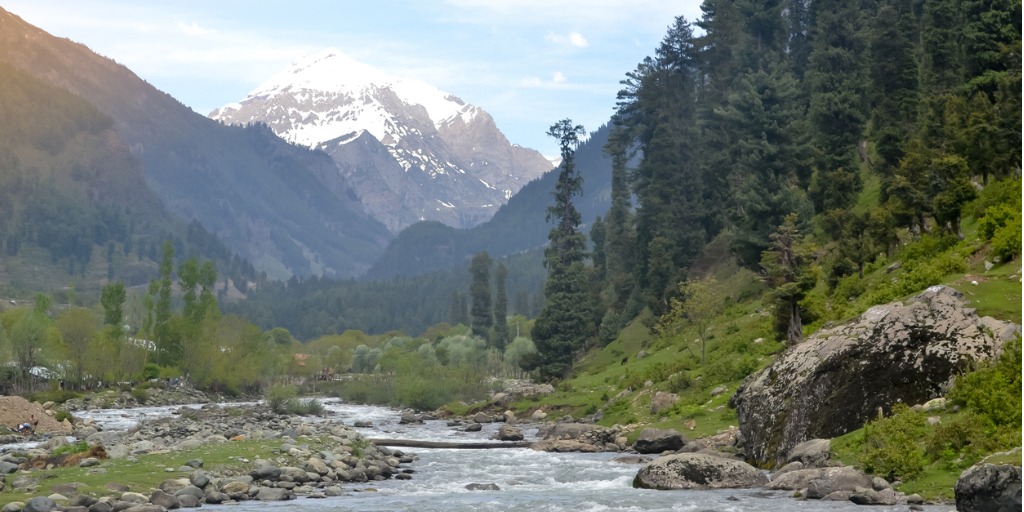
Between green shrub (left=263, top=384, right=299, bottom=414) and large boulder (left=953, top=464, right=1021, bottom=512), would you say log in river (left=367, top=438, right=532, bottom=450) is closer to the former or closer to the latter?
large boulder (left=953, top=464, right=1021, bottom=512)

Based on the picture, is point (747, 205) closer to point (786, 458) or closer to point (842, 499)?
point (786, 458)

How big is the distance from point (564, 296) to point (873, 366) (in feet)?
276

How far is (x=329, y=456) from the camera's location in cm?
5584

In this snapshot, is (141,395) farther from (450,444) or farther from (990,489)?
(990,489)

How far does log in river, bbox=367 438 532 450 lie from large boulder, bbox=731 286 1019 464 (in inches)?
901

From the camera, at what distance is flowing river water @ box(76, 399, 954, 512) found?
125 ft

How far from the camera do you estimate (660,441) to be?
2298 inches

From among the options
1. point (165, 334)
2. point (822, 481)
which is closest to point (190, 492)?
point (822, 481)

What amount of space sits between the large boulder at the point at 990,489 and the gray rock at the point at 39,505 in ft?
98.0

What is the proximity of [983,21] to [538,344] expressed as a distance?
2377 inches

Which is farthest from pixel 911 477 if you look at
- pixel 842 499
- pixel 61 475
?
pixel 61 475

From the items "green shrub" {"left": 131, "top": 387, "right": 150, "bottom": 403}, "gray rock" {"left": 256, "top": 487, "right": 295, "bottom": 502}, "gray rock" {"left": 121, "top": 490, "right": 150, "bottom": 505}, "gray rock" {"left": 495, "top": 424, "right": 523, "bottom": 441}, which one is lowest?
"green shrub" {"left": 131, "top": 387, "right": 150, "bottom": 403}

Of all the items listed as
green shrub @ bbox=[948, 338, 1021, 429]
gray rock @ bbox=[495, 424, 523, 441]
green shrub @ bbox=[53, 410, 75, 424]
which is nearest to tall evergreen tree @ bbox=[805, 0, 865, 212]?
gray rock @ bbox=[495, 424, 523, 441]

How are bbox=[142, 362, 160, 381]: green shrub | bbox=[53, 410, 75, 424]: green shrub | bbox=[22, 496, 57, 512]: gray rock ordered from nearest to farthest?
bbox=[22, 496, 57, 512]: gray rock < bbox=[53, 410, 75, 424]: green shrub < bbox=[142, 362, 160, 381]: green shrub
